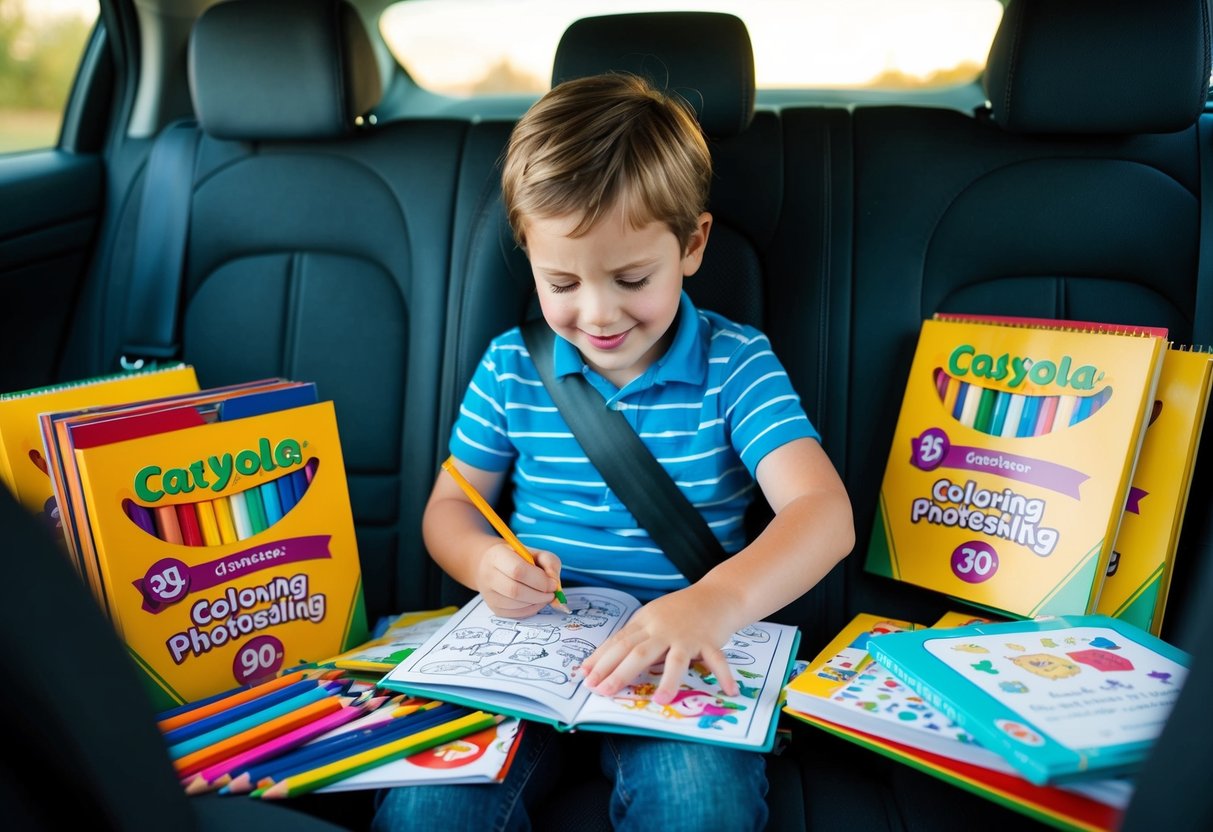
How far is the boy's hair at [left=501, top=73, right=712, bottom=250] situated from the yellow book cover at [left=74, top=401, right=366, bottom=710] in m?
0.43

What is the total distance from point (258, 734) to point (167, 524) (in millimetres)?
315

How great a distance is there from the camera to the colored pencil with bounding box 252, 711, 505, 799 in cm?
92

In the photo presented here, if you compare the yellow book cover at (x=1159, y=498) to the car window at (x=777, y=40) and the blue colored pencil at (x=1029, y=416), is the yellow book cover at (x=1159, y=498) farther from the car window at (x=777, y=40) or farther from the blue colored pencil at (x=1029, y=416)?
the car window at (x=777, y=40)

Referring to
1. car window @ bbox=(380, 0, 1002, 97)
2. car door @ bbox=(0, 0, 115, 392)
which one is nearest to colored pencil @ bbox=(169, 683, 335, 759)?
car door @ bbox=(0, 0, 115, 392)

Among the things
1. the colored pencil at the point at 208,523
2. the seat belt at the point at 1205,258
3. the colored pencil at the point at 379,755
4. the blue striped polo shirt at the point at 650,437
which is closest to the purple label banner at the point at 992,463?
the blue striped polo shirt at the point at 650,437

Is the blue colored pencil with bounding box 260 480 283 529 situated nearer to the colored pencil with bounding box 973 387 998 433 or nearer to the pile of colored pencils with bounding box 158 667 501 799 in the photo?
the pile of colored pencils with bounding box 158 667 501 799

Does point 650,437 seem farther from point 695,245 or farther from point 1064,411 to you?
point 1064,411

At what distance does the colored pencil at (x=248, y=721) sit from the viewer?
3.28ft

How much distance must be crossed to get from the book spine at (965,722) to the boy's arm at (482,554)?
386mm

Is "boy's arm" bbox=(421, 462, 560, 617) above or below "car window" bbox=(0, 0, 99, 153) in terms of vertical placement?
below

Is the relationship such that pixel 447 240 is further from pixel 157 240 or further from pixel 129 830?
pixel 129 830

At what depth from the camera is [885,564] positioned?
144cm

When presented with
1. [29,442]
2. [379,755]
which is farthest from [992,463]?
[29,442]

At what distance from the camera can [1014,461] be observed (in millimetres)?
1342
